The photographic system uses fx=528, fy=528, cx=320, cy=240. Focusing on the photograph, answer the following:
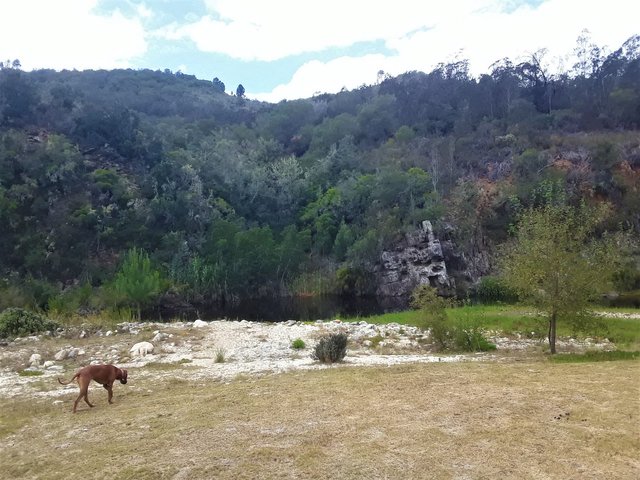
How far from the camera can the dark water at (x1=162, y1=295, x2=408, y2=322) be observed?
111 feet

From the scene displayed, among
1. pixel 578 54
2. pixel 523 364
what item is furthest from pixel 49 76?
pixel 523 364

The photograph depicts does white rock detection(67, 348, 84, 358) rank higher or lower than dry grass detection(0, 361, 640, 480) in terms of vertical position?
lower

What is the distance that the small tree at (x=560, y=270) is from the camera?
14297 mm

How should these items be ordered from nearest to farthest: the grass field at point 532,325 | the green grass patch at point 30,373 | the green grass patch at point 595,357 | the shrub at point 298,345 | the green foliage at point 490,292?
the green grass patch at point 595,357
the green grass patch at point 30,373
the grass field at point 532,325
the shrub at point 298,345
the green foliage at point 490,292

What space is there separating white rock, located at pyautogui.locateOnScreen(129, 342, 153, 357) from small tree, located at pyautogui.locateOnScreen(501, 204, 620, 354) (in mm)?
11289

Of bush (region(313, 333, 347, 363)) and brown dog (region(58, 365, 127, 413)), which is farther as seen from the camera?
bush (region(313, 333, 347, 363))

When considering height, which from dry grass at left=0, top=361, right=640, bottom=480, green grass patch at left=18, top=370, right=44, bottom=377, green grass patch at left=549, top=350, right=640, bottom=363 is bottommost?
green grass patch at left=18, top=370, right=44, bottom=377

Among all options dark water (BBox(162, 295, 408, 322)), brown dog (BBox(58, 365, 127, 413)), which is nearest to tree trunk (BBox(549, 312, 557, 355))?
brown dog (BBox(58, 365, 127, 413))

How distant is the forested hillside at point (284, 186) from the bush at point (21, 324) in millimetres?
8079

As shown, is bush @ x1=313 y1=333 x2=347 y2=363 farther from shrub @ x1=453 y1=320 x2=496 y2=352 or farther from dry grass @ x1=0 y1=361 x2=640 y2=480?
shrub @ x1=453 y1=320 x2=496 y2=352

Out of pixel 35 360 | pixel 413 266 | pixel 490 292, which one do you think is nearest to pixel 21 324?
pixel 35 360

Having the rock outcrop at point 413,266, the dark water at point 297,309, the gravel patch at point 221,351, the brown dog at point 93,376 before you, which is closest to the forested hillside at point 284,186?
the rock outcrop at point 413,266

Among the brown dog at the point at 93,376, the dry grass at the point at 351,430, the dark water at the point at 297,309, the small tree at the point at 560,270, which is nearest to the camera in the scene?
the dry grass at the point at 351,430

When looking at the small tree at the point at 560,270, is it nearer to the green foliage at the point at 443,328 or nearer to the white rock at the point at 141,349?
the green foliage at the point at 443,328
